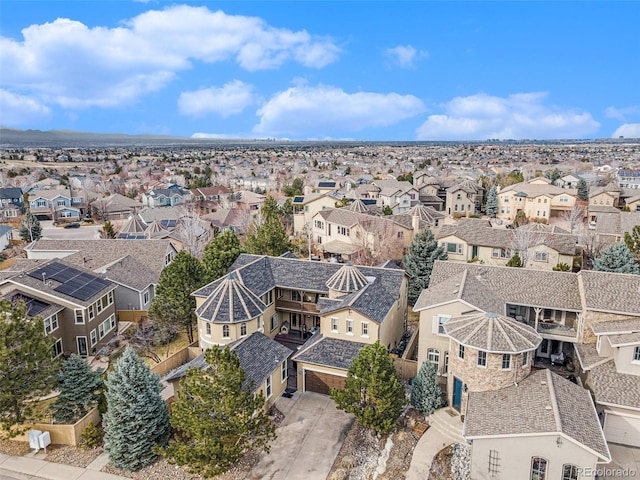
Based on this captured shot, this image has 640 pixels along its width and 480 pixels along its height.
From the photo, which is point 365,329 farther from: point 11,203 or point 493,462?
point 11,203

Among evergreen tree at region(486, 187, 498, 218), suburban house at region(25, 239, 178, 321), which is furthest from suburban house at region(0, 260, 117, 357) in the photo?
evergreen tree at region(486, 187, 498, 218)

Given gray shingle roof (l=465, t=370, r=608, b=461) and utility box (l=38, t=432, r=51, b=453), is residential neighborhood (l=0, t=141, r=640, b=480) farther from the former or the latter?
utility box (l=38, t=432, r=51, b=453)

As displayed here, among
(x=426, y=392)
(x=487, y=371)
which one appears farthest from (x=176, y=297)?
(x=487, y=371)

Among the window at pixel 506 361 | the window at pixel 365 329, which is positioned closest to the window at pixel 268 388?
the window at pixel 365 329

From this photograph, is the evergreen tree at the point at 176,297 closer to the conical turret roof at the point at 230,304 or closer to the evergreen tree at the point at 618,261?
the conical turret roof at the point at 230,304

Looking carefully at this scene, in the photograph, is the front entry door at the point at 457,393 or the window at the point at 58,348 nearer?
the front entry door at the point at 457,393

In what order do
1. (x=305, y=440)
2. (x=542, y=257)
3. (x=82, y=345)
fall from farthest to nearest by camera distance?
(x=542, y=257)
(x=82, y=345)
(x=305, y=440)
